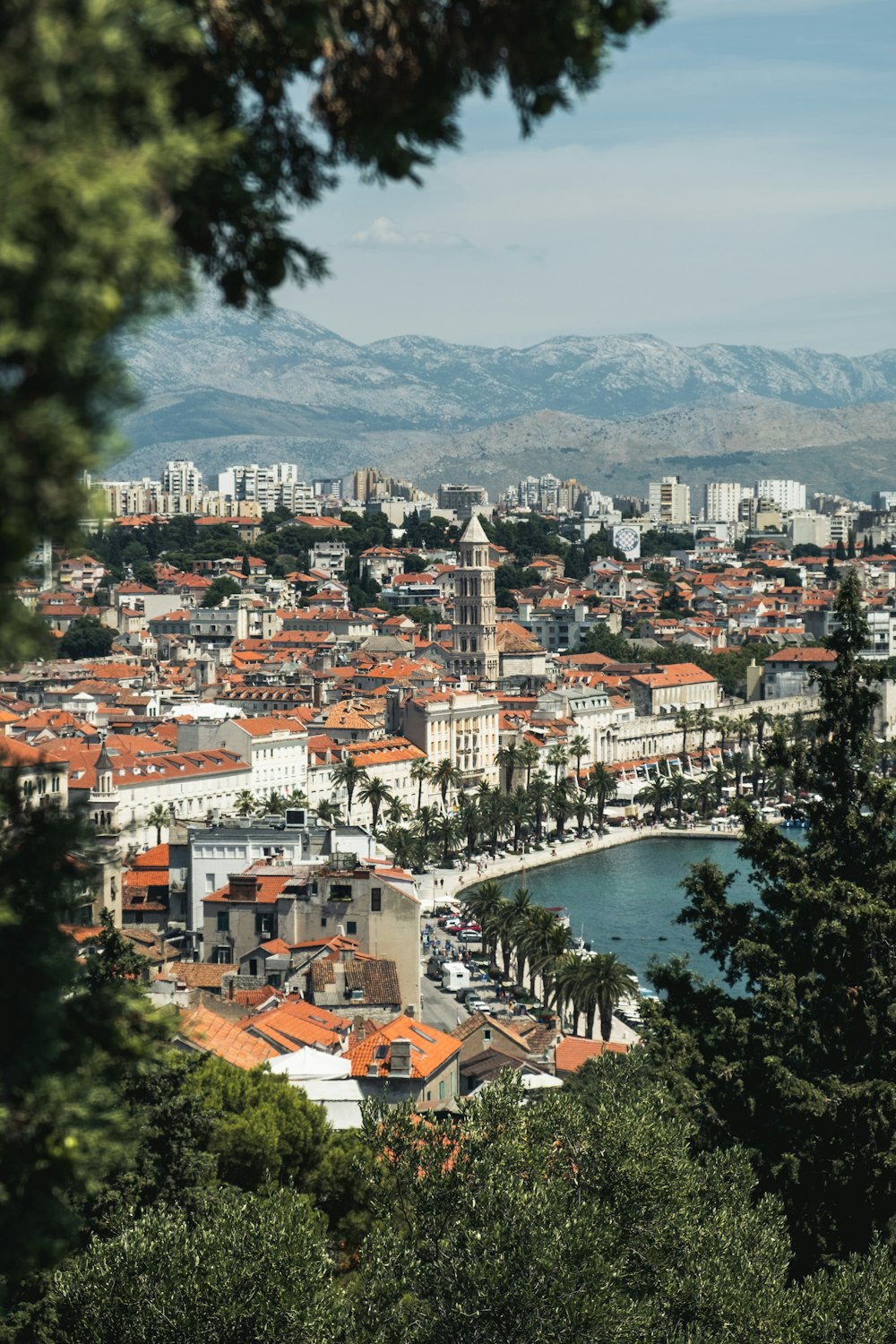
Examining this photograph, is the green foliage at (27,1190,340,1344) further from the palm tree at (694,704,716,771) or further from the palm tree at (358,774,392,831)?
the palm tree at (694,704,716,771)

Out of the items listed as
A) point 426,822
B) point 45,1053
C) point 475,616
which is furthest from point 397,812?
point 45,1053

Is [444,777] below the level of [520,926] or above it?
below

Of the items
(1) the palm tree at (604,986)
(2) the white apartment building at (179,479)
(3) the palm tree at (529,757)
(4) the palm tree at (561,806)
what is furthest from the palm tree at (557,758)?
(2) the white apartment building at (179,479)

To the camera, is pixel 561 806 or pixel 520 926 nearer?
pixel 520 926

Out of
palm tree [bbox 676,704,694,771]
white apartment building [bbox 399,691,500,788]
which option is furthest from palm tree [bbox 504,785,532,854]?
palm tree [bbox 676,704,694,771]

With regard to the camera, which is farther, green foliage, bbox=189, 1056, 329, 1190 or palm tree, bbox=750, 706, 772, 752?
palm tree, bbox=750, 706, 772, 752

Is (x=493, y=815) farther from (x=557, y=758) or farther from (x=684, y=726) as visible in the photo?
(x=684, y=726)

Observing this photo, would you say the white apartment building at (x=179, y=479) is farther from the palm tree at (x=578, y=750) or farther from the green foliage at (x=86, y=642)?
the palm tree at (x=578, y=750)
